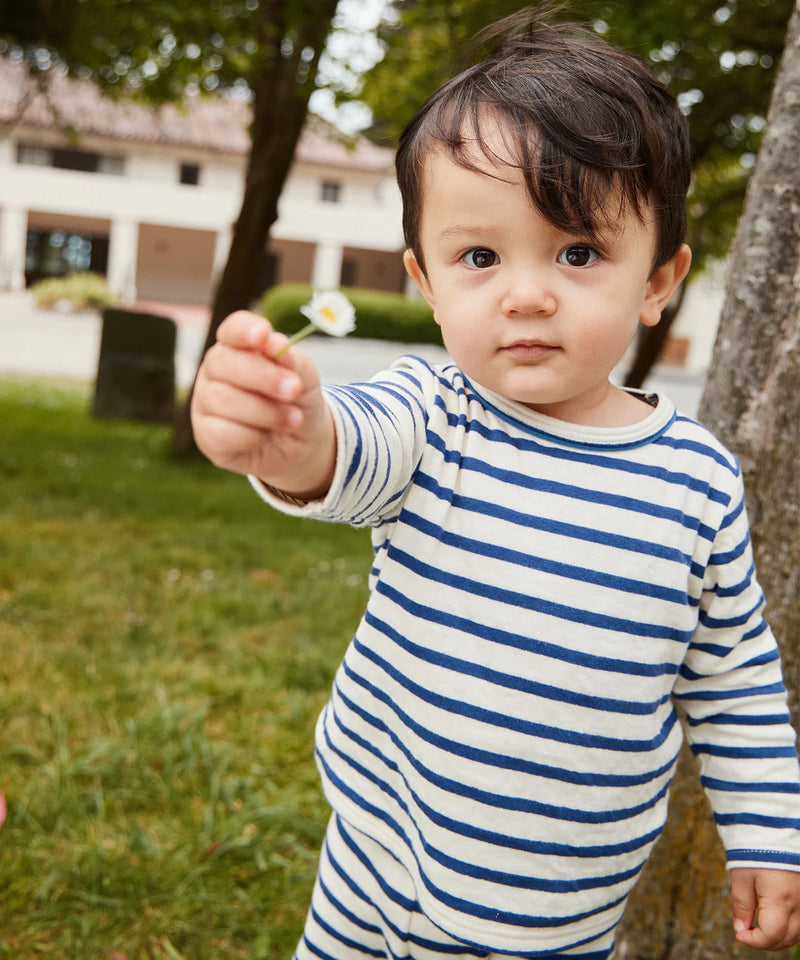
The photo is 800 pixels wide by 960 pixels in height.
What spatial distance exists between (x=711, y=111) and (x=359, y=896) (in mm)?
8054

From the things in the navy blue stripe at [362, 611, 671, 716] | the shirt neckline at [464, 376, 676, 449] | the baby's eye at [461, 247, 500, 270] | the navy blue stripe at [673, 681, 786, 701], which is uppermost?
the baby's eye at [461, 247, 500, 270]

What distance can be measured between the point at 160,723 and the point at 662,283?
2.34 meters

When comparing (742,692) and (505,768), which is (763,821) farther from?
Result: (505,768)

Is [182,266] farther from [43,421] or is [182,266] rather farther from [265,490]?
[265,490]

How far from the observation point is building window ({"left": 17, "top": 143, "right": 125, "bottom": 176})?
1336 inches

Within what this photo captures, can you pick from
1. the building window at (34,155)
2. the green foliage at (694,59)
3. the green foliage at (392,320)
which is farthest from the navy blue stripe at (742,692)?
the building window at (34,155)

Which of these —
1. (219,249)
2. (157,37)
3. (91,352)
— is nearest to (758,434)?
(157,37)

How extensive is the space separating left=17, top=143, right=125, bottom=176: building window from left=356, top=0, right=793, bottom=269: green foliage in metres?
26.8

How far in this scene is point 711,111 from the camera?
26.5 feet

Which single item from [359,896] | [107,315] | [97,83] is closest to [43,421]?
[107,315]

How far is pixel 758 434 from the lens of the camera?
6.09 ft

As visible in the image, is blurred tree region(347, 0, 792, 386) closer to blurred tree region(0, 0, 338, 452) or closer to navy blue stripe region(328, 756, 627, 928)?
blurred tree region(0, 0, 338, 452)

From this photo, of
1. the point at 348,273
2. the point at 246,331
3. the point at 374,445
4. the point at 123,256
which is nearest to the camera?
the point at 246,331

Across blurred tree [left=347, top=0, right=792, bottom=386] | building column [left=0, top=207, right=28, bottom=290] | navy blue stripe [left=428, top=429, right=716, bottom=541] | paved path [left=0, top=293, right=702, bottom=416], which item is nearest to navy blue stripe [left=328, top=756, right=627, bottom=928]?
navy blue stripe [left=428, top=429, right=716, bottom=541]
